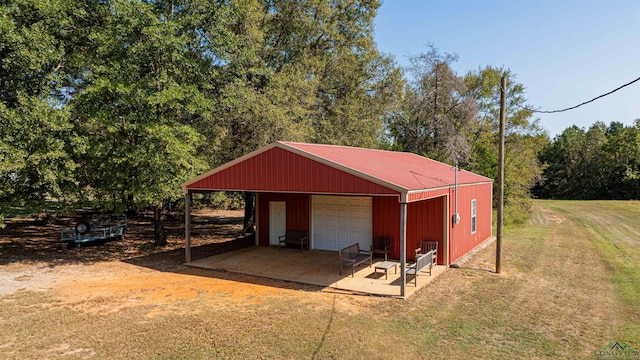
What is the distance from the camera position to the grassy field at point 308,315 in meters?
6.34

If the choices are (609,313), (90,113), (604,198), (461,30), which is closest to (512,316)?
(609,313)

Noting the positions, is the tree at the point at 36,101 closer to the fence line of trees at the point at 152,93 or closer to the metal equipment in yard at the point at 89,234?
the fence line of trees at the point at 152,93

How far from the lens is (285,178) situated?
36.1 feet

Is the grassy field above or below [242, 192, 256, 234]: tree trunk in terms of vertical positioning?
below

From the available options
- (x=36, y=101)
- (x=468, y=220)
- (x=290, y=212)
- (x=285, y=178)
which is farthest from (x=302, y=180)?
(x=36, y=101)

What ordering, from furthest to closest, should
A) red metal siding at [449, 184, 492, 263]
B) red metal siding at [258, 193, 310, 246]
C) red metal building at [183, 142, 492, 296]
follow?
red metal siding at [258, 193, 310, 246] < red metal siding at [449, 184, 492, 263] < red metal building at [183, 142, 492, 296]

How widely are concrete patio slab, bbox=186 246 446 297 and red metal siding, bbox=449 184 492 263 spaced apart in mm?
1288

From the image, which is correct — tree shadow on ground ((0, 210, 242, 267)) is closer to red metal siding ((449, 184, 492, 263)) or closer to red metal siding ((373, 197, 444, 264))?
red metal siding ((373, 197, 444, 264))

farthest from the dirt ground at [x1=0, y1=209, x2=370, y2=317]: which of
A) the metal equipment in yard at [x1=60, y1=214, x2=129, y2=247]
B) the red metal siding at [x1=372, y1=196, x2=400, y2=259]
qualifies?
the red metal siding at [x1=372, y1=196, x2=400, y2=259]

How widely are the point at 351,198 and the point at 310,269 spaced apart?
3.21m

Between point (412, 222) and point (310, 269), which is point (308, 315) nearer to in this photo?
point (310, 269)

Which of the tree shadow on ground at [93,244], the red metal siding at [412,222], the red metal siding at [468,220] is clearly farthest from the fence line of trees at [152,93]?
the red metal siding at [468,220]

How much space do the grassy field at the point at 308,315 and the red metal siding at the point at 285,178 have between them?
2605 millimetres

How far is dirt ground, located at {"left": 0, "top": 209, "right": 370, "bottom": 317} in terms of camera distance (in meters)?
9.15
